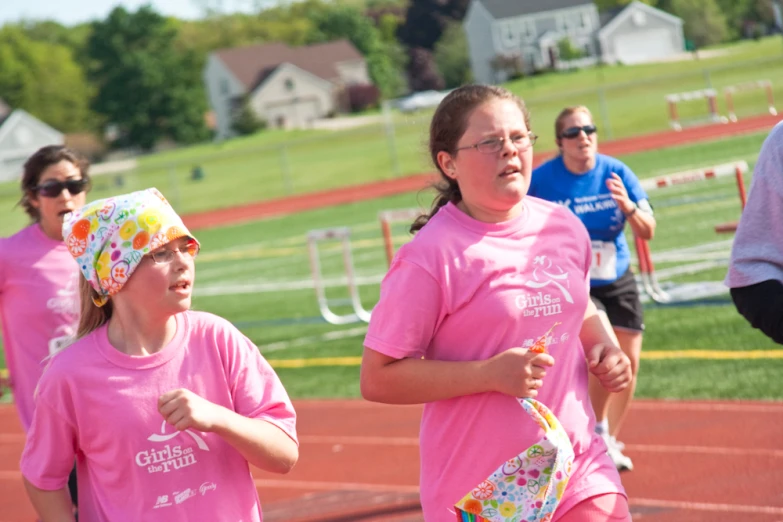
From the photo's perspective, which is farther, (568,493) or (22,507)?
(22,507)

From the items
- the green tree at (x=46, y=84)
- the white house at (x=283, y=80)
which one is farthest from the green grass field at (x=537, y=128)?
the green tree at (x=46, y=84)

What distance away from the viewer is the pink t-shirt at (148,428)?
3.25 metres

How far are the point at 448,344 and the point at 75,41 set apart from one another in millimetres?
142994

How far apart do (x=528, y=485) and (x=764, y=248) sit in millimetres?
981

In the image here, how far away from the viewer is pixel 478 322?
3.37 meters

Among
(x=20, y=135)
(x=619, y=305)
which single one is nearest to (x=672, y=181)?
(x=619, y=305)

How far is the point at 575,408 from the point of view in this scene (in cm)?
346

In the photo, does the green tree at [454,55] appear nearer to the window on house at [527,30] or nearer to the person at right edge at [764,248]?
the window on house at [527,30]

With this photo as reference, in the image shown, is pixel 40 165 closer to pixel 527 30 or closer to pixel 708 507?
pixel 708 507

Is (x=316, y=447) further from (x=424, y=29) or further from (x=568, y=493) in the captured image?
(x=424, y=29)

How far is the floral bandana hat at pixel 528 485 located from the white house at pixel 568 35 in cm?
3578

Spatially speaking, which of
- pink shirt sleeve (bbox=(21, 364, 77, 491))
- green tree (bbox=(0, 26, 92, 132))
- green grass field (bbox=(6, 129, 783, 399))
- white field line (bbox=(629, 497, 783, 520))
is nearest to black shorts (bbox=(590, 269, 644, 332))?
white field line (bbox=(629, 497, 783, 520))

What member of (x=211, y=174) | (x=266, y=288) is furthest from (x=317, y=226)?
(x=211, y=174)

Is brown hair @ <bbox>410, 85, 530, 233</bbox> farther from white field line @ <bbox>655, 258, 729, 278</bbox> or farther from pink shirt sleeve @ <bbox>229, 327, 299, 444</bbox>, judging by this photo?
white field line @ <bbox>655, 258, 729, 278</bbox>
